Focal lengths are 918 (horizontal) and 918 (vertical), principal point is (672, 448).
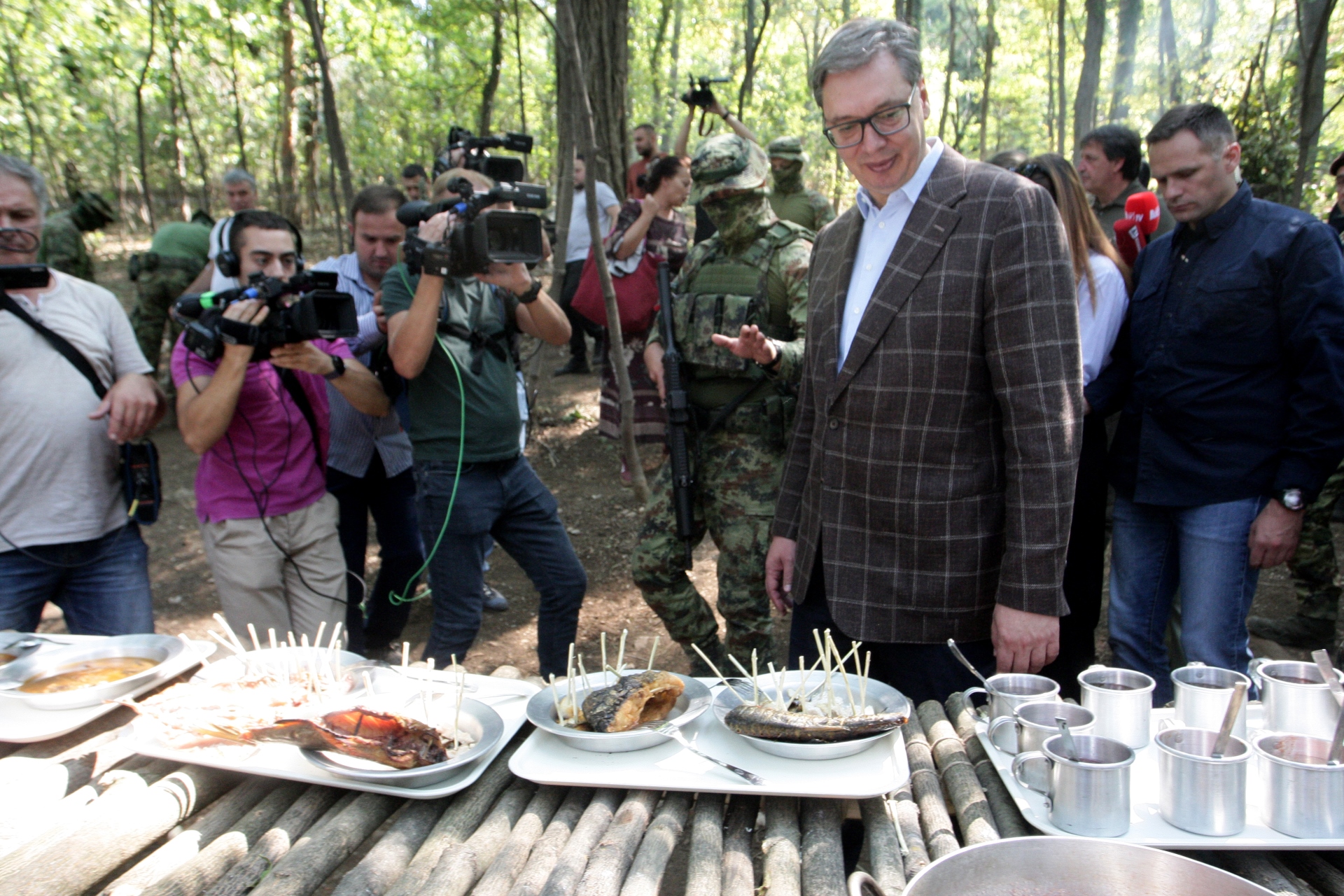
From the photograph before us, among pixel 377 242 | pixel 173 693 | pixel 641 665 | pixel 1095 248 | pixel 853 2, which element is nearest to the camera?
pixel 173 693

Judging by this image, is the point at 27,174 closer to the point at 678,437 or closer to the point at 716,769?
the point at 678,437

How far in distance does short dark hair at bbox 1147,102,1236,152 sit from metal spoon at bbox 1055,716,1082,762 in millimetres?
2092

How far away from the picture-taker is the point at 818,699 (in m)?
1.93

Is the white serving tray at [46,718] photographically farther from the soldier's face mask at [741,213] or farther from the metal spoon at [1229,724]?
the soldier's face mask at [741,213]

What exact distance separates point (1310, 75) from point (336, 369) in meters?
4.86

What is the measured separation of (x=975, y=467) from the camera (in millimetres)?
2135

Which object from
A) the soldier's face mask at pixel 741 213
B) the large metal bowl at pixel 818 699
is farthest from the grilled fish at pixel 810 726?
the soldier's face mask at pixel 741 213

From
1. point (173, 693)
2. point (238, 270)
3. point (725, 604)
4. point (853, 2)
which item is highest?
point (853, 2)

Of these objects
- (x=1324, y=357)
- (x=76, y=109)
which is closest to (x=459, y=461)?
(x=1324, y=357)

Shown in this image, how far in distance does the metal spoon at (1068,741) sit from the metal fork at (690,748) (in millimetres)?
488

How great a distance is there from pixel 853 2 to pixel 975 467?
20937mm

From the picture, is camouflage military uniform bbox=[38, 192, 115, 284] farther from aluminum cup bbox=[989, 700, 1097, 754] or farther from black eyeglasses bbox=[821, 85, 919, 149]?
aluminum cup bbox=[989, 700, 1097, 754]

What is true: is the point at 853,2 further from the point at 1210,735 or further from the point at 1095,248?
the point at 1210,735

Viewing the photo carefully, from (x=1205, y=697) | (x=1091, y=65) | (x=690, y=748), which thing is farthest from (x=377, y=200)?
(x=1091, y=65)
